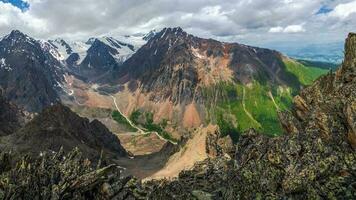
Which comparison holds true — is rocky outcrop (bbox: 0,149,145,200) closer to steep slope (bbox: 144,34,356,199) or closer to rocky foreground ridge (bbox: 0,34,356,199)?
rocky foreground ridge (bbox: 0,34,356,199)

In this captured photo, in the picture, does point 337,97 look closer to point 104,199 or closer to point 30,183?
point 104,199

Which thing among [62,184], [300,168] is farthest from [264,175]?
[62,184]

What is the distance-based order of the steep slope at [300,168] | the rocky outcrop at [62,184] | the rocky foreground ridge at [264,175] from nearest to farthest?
the steep slope at [300,168], the rocky foreground ridge at [264,175], the rocky outcrop at [62,184]

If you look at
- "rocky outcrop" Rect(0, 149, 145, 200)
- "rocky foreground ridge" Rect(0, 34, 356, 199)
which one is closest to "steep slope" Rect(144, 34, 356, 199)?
"rocky foreground ridge" Rect(0, 34, 356, 199)

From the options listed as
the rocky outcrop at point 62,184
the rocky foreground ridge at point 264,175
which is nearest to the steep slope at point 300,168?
the rocky foreground ridge at point 264,175

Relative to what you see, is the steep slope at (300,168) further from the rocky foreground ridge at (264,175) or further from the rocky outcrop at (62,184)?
the rocky outcrop at (62,184)

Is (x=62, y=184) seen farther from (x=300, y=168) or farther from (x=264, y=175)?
(x=300, y=168)

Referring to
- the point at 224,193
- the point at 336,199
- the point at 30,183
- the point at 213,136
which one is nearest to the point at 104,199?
the point at 30,183
